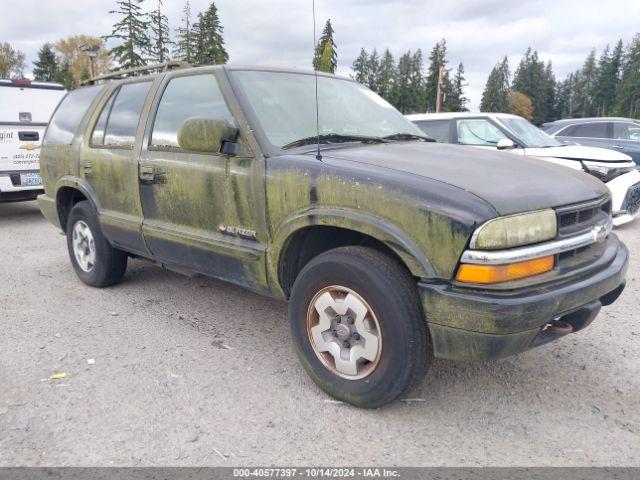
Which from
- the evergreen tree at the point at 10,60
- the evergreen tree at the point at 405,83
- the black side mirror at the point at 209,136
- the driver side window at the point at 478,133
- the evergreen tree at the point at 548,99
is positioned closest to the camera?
the black side mirror at the point at 209,136

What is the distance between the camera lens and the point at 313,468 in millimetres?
2311

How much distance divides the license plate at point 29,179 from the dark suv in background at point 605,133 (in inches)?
398

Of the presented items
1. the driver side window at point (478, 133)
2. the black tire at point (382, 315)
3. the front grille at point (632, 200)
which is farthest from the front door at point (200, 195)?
the front grille at point (632, 200)

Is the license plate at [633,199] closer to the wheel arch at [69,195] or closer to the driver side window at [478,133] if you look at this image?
the driver side window at [478,133]

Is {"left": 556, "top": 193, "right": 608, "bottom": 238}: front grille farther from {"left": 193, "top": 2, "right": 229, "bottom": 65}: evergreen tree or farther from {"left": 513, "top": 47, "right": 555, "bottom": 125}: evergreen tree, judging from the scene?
{"left": 513, "top": 47, "right": 555, "bottom": 125}: evergreen tree

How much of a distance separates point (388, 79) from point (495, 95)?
2078 centimetres

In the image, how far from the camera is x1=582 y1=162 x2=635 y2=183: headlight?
7363 mm

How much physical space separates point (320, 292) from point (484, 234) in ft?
3.09

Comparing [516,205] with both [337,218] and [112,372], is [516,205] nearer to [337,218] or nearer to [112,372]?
[337,218]

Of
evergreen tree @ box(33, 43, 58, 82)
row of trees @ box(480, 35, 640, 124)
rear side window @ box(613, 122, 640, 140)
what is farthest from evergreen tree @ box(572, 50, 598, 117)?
rear side window @ box(613, 122, 640, 140)

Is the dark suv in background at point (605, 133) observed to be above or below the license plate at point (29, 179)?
above

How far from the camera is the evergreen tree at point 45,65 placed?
73.6 metres

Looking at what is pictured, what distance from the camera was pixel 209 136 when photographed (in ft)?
10.2

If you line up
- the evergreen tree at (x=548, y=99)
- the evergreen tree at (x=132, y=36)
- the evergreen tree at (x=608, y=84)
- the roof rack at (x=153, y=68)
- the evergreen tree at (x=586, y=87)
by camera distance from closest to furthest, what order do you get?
the roof rack at (x=153, y=68), the evergreen tree at (x=132, y=36), the evergreen tree at (x=608, y=84), the evergreen tree at (x=586, y=87), the evergreen tree at (x=548, y=99)
